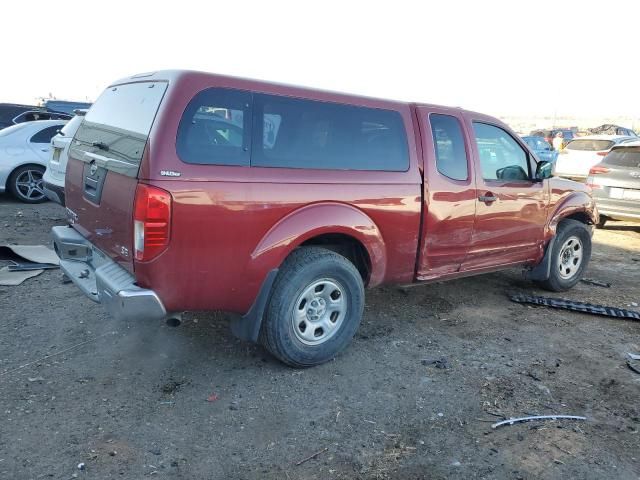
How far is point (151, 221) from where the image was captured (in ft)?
9.83

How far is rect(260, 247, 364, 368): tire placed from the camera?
3582 mm

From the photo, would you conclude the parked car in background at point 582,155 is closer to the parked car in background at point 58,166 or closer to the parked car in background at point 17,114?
the parked car in background at point 58,166

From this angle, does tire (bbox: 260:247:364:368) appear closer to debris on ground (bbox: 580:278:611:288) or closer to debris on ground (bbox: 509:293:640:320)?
debris on ground (bbox: 509:293:640:320)

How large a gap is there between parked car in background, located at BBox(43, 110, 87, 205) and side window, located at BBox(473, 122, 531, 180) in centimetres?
481

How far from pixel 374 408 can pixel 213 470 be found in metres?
1.11

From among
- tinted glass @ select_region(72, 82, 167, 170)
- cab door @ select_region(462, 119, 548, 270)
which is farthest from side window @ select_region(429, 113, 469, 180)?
tinted glass @ select_region(72, 82, 167, 170)

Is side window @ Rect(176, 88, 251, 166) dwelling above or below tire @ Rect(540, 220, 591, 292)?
above

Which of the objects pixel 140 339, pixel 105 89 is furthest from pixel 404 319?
pixel 105 89

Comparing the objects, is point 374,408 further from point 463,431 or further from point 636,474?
point 636,474

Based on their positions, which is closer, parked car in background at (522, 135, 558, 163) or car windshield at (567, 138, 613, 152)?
car windshield at (567, 138, 613, 152)

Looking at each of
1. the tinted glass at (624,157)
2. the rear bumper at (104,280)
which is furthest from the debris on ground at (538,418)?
the tinted glass at (624,157)

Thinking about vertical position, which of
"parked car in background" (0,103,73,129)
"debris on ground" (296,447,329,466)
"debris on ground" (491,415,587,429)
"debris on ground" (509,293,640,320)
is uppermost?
"parked car in background" (0,103,73,129)

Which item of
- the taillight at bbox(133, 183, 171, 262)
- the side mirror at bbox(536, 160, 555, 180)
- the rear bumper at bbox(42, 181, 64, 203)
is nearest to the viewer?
the taillight at bbox(133, 183, 171, 262)

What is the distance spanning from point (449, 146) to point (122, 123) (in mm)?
2644
